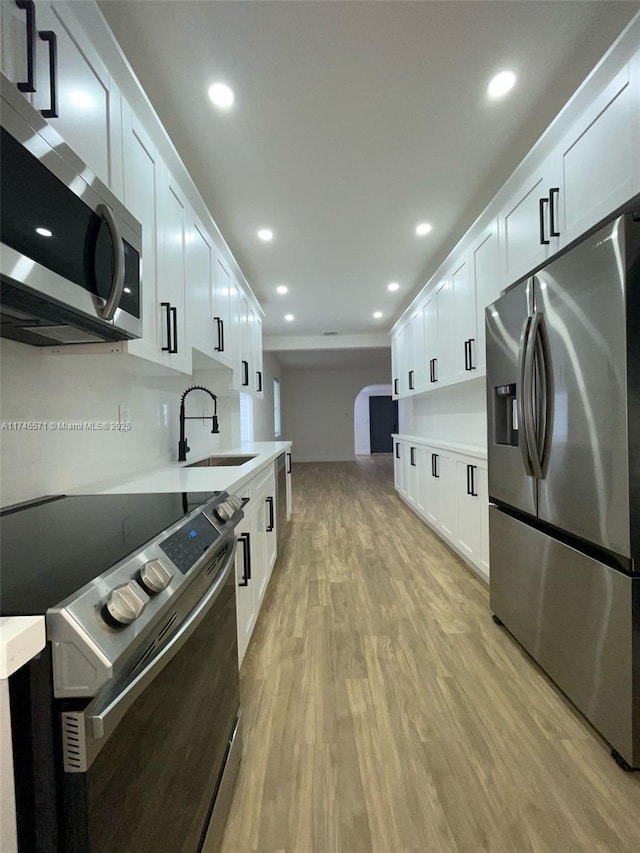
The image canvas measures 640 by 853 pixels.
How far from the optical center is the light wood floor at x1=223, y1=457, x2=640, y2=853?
46.6 inches

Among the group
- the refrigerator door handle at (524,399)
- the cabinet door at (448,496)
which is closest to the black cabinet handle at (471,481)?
the cabinet door at (448,496)

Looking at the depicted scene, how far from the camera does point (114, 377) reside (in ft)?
6.14

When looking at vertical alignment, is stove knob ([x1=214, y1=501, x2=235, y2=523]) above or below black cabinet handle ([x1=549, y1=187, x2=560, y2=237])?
below

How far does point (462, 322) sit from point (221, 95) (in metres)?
2.24

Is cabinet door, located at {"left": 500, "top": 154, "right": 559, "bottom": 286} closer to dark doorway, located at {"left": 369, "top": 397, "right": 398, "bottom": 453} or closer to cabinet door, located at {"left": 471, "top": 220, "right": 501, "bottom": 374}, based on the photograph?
cabinet door, located at {"left": 471, "top": 220, "right": 501, "bottom": 374}

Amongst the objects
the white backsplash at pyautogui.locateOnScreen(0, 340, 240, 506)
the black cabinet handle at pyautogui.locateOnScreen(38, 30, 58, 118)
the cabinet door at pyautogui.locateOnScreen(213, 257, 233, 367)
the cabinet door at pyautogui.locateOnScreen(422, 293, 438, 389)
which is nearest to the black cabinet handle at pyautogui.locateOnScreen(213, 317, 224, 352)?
the cabinet door at pyautogui.locateOnScreen(213, 257, 233, 367)

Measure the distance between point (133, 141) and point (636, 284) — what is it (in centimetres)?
186

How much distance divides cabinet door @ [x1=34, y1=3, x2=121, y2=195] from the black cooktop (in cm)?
99

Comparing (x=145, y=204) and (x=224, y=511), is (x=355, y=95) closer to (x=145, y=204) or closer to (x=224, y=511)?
(x=145, y=204)

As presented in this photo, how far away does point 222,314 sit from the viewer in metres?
2.84

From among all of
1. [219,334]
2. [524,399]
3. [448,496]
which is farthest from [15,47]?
[448,496]

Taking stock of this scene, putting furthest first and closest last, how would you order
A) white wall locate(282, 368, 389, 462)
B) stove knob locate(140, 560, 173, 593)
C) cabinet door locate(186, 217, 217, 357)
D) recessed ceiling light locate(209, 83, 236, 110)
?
white wall locate(282, 368, 389, 462) < cabinet door locate(186, 217, 217, 357) < recessed ceiling light locate(209, 83, 236, 110) < stove knob locate(140, 560, 173, 593)

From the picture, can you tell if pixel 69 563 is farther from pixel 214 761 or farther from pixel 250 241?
pixel 250 241

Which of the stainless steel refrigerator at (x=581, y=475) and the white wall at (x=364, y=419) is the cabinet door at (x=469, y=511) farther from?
the white wall at (x=364, y=419)
